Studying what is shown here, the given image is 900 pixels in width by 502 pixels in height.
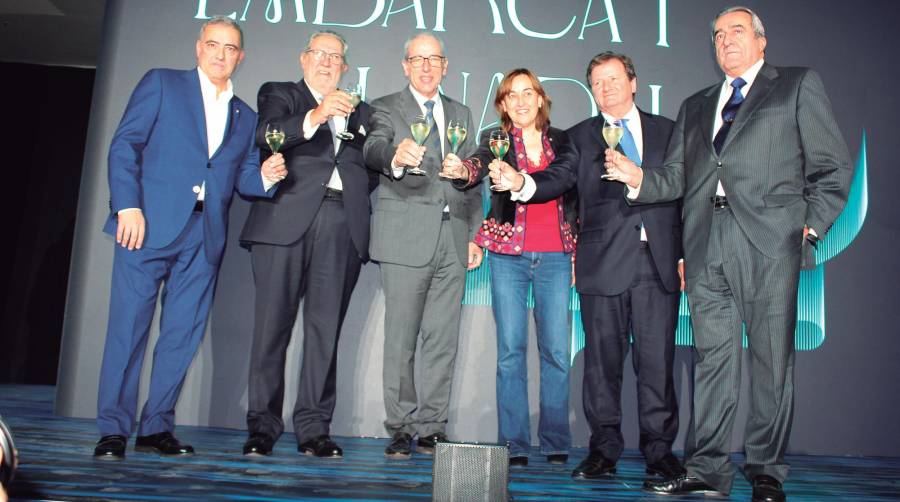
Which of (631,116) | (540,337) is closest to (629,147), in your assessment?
(631,116)

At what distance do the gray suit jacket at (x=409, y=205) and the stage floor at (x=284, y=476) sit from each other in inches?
37.0

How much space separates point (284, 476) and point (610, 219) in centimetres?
170

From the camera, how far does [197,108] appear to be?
3195 mm

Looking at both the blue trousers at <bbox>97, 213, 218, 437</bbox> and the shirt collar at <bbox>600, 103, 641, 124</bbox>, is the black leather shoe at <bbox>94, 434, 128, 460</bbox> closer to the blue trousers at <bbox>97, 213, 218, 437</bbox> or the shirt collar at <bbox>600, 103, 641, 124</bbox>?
the blue trousers at <bbox>97, 213, 218, 437</bbox>

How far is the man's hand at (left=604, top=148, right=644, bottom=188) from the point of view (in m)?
2.90

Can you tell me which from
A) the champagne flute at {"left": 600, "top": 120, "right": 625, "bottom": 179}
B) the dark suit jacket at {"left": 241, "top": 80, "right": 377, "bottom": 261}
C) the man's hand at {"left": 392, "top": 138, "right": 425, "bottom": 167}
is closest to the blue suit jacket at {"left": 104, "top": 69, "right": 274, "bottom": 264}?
the dark suit jacket at {"left": 241, "top": 80, "right": 377, "bottom": 261}

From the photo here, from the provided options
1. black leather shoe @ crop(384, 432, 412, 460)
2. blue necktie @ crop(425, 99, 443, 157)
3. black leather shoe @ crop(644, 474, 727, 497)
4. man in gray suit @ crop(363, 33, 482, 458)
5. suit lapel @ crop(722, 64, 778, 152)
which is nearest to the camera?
black leather shoe @ crop(644, 474, 727, 497)

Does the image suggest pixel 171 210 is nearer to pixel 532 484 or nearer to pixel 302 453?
pixel 302 453

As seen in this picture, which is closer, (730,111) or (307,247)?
(730,111)

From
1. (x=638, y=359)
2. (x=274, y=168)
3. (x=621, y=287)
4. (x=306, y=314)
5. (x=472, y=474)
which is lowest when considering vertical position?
(x=472, y=474)

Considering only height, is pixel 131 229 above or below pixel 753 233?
below

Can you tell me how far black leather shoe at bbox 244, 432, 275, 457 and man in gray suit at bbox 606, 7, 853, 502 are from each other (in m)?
1.55

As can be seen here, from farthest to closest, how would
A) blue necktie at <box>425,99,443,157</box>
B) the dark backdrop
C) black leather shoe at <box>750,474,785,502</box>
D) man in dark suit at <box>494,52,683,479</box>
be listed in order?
the dark backdrop
blue necktie at <box>425,99,443,157</box>
man in dark suit at <box>494,52,683,479</box>
black leather shoe at <box>750,474,785,502</box>

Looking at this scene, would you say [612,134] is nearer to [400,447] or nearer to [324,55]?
[324,55]
